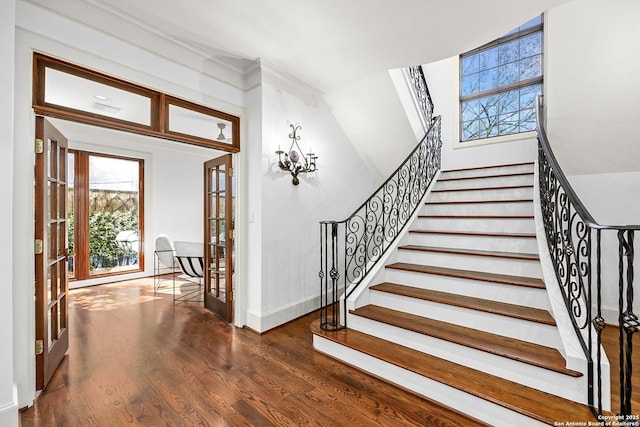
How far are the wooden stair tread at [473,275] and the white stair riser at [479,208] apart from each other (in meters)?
1.00

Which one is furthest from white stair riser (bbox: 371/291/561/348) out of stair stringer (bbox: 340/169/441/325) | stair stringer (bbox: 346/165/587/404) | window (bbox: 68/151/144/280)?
window (bbox: 68/151/144/280)

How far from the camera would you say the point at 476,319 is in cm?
224

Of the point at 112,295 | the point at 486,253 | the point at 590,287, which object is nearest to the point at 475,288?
the point at 486,253

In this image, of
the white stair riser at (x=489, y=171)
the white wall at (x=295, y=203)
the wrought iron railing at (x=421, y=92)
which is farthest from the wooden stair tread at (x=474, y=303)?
the wrought iron railing at (x=421, y=92)

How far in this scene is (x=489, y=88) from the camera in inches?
194

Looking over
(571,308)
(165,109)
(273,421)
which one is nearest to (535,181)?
(571,308)

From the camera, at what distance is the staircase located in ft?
5.58

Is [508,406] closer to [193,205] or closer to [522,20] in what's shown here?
[522,20]

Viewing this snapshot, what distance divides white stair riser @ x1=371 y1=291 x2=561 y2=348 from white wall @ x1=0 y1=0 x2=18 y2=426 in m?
2.55

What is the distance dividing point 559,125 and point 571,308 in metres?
2.34

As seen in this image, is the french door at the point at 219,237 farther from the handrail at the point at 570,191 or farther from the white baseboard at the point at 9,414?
the handrail at the point at 570,191

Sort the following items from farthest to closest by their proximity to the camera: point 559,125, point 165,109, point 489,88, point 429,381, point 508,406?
point 489,88 → point 559,125 → point 165,109 → point 429,381 → point 508,406

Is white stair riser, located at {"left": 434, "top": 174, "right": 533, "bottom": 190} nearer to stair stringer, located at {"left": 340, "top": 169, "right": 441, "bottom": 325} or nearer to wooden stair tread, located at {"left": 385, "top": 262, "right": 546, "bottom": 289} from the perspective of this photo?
stair stringer, located at {"left": 340, "top": 169, "right": 441, "bottom": 325}

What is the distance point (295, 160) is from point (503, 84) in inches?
155
